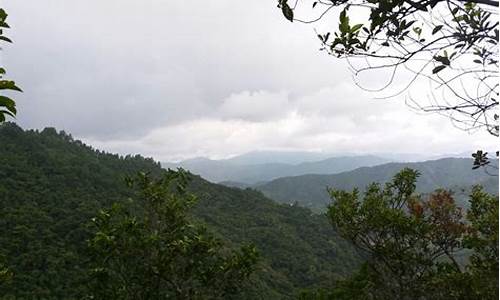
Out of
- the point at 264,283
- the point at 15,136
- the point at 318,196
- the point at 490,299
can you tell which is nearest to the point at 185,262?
the point at 490,299

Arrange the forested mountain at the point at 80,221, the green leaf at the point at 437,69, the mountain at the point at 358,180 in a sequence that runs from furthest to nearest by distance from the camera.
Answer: the mountain at the point at 358,180 < the forested mountain at the point at 80,221 < the green leaf at the point at 437,69

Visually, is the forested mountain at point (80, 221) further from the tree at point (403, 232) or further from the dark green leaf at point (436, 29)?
the dark green leaf at point (436, 29)

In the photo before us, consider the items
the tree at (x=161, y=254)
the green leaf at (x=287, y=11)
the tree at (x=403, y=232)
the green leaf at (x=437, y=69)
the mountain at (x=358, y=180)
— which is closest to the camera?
the green leaf at (x=437, y=69)

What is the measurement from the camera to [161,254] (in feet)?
17.3

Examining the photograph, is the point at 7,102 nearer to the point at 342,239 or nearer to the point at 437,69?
the point at 437,69

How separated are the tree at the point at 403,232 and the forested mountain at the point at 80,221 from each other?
1863cm

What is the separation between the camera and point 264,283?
144 ft

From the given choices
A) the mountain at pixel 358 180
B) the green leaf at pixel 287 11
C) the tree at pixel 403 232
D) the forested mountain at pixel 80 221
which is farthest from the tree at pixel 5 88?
the mountain at pixel 358 180

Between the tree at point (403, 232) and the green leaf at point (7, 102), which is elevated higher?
the green leaf at point (7, 102)

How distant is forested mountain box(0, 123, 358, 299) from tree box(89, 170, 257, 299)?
20.5 metres

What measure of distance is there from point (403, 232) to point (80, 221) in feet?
136

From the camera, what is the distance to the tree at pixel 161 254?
5.17 meters

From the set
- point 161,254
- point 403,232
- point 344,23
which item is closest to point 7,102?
point 344,23

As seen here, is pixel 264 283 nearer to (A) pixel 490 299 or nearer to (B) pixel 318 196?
(A) pixel 490 299
